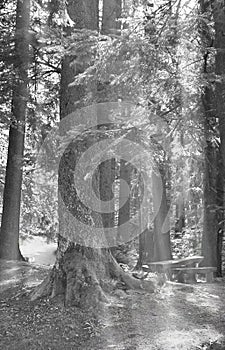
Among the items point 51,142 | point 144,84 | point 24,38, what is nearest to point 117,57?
point 144,84

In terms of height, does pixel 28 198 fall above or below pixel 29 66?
below

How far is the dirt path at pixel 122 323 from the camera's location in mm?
6339

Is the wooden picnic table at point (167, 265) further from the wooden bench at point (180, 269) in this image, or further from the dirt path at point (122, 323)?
the dirt path at point (122, 323)

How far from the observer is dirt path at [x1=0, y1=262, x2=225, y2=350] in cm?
634

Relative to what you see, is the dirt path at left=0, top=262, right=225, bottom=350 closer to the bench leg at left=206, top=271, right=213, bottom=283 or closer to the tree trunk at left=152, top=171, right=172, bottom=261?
the bench leg at left=206, top=271, right=213, bottom=283

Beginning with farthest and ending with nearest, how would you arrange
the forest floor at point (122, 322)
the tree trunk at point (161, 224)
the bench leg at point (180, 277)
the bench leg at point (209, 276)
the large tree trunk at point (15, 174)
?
the tree trunk at point (161, 224)
the large tree trunk at point (15, 174)
the bench leg at point (180, 277)
the bench leg at point (209, 276)
the forest floor at point (122, 322)

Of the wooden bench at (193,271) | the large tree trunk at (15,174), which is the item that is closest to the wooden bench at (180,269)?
the wooden bench at (193,271)

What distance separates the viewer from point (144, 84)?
8.16 metres

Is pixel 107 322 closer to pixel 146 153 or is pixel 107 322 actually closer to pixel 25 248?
pixel 146 153

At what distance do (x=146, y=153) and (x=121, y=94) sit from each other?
1239 millimetres

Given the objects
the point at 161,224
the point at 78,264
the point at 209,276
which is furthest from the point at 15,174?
the point at 209,276

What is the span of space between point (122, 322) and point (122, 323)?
0.13ft

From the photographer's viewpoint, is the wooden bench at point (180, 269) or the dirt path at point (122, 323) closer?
the dirt path at point (122, 323)

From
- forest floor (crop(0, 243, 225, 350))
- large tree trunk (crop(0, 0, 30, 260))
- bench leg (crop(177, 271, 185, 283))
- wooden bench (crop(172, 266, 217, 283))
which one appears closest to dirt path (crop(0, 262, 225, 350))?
forest floor (crop(0, 243, 225, 350))
